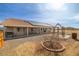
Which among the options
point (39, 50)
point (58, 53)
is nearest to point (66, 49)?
point (58, 53)

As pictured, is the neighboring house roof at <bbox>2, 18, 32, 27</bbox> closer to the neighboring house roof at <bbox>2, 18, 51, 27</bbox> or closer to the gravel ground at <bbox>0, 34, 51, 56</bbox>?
the neighboring house roof at <bbox>2, 18, 51, 27</bbox>

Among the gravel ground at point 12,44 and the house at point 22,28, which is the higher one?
the house at point 22,28

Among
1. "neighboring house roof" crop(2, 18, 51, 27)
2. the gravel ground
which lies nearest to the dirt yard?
the gravel ground

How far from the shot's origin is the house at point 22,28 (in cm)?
281

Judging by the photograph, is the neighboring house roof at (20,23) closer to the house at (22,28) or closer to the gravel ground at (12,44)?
the house at (22,28)

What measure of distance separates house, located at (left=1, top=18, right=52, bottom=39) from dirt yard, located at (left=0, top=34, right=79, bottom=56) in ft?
0.20

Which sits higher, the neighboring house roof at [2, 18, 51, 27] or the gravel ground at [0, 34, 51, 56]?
the neighboring house roof at [2, 18, 51, 27]

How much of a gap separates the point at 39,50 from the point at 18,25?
0.39 metres

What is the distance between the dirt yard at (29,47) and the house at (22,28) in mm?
60

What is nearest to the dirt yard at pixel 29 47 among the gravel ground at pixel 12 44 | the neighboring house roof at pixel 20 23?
the gravel ground at pixel 12 44

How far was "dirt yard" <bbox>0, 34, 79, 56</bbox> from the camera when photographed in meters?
2.79

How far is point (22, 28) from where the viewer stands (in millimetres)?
2822

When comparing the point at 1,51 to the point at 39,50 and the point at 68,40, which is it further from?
the point at 68,40

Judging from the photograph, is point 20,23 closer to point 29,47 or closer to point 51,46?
point 29,47
